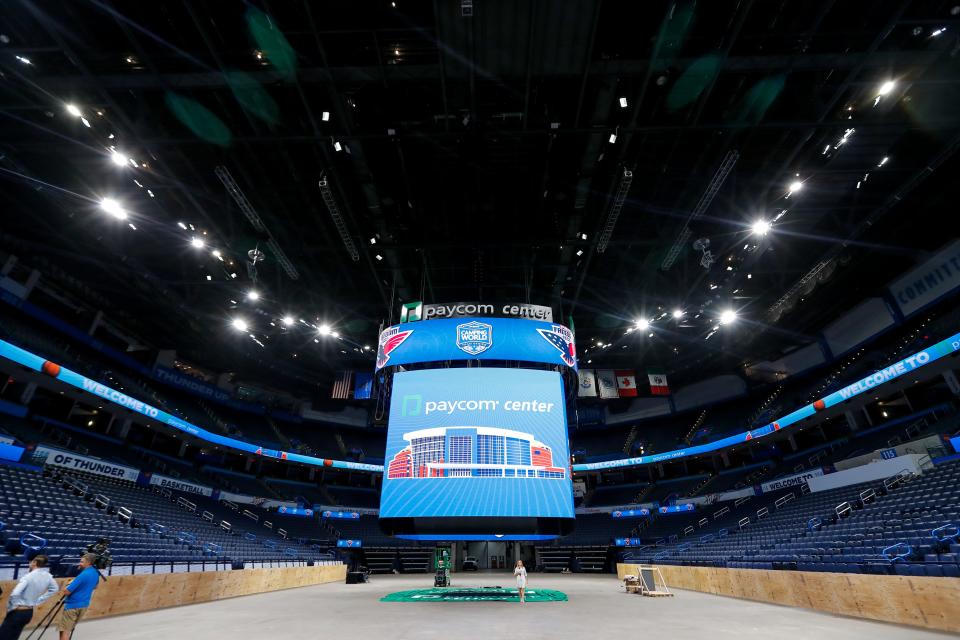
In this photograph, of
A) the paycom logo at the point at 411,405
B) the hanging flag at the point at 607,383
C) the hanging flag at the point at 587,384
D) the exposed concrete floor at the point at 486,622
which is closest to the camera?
the exposed concrete floor at the point at 486,622

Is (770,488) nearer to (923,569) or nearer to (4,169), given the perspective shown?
(923,569)

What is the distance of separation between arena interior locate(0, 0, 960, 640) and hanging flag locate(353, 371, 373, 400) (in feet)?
14.7

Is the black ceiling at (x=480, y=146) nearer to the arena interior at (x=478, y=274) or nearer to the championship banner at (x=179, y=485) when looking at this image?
the arena interior at (x=478, y=274)

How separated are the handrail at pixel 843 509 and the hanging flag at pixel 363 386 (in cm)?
2728

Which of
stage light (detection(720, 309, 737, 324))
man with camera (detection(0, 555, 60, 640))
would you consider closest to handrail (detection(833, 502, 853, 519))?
stage light (detection(720, 309, 737, 324))

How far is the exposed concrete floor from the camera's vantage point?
7719 millimetres

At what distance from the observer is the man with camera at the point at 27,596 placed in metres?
5.48

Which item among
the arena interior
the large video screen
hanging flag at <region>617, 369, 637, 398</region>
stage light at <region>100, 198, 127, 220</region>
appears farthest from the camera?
hanging flag at <region>617, 369, 637, 398</region>

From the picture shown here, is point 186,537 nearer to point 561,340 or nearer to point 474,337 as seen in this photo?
point 474,337

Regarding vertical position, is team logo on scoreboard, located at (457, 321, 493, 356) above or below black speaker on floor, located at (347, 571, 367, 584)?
above

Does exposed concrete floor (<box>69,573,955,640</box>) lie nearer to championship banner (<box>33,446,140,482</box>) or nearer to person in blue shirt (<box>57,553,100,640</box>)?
person in blue shirt (<box>57,553,100,640</box>)

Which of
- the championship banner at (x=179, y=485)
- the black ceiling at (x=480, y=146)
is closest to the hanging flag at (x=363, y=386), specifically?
the black ceiling at (x=480, y=146)

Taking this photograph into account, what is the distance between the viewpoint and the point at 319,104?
12.8 m

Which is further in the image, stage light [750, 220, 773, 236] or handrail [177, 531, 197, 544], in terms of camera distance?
handrail [177, 531, 197, 544]
